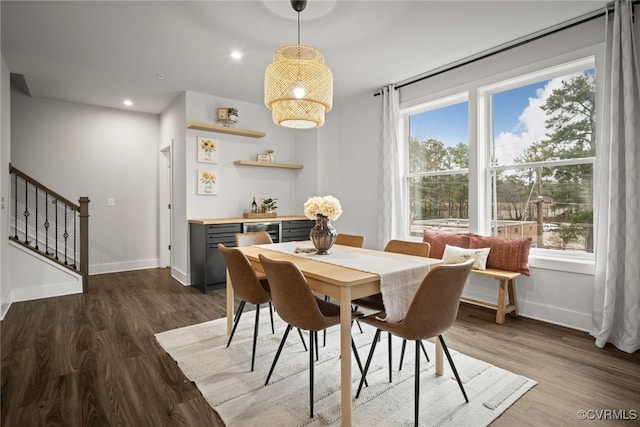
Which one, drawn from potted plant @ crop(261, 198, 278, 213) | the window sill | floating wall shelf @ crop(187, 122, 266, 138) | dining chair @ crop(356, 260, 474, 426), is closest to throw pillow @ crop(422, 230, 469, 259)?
the window sill

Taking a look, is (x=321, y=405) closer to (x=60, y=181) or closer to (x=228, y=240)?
(x=228, y=240)

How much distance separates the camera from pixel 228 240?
14.7 ft

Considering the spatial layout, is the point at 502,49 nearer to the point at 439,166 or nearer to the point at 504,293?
the point at 439,166

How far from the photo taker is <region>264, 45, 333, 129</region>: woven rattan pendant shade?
2355 mm

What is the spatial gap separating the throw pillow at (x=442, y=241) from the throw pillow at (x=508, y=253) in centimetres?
17

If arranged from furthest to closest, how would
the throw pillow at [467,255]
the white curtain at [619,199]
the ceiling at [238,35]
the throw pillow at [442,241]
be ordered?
the throw pillow at [442,241], the throw pillow at [467,255], the ceiling at [238,35], the white curtain at [619,199]

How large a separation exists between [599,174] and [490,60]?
1589 mm

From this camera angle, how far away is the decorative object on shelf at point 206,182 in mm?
4789

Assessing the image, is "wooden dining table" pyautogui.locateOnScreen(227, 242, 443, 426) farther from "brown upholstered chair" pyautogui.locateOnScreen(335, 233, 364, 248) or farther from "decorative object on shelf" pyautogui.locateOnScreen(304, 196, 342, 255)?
"brown upholstered chair" pyautogui.locateOnScreen(335, 233, 364, 248)

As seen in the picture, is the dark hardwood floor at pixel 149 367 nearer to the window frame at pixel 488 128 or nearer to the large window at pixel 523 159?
the window frame at pixel 488 128

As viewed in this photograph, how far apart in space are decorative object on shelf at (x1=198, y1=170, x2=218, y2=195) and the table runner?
2.82 meters

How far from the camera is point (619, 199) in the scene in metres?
2.69

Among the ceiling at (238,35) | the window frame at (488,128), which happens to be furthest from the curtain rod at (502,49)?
the window frame at (488,128)

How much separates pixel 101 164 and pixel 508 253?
5819 millimetres
